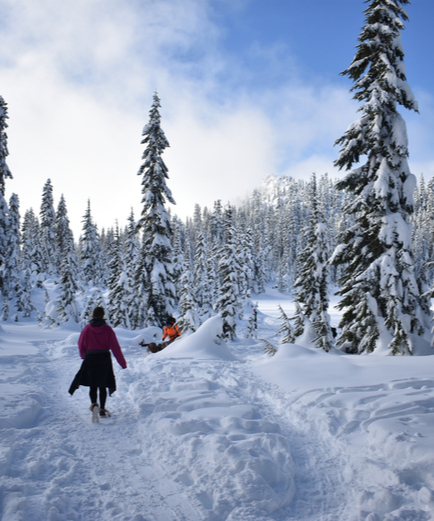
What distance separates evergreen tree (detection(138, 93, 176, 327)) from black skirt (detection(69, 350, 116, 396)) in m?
14.0

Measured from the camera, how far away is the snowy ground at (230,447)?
314 centimetres

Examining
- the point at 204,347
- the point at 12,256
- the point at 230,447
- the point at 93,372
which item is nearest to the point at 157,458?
the point at 230,447

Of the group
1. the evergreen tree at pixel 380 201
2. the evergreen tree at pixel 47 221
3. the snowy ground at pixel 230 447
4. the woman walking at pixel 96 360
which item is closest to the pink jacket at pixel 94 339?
the woman walking at pixel 96 360

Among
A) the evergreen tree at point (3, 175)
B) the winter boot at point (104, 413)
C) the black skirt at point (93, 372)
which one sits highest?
the evergreen tree at point (3, 175)

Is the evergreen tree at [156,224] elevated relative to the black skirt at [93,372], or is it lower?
elevated

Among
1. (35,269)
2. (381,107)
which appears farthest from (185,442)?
(35,269)

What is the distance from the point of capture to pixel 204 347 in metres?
10.9

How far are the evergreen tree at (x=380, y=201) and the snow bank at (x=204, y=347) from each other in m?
4.47

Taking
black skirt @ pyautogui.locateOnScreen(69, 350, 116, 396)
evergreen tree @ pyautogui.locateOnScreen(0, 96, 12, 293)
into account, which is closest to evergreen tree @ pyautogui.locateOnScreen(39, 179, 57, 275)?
evergreen tree @ pyautogui.locateOnScreen(0, 96, 12, 293)

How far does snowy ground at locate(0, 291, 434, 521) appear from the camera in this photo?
10.3 ft

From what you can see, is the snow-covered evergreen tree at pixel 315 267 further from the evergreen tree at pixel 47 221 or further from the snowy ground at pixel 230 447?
the evergreen tree at pixel 47 221

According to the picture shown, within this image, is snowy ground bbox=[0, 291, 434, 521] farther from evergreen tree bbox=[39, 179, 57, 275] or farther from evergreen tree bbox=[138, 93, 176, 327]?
evergreen tree bbox=[39, 179, 57, 275]

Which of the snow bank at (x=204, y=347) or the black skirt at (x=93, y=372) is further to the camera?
the snow bank at (x=204, y=347)

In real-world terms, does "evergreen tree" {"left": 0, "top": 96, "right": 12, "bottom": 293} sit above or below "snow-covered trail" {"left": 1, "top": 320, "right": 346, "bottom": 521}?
above
